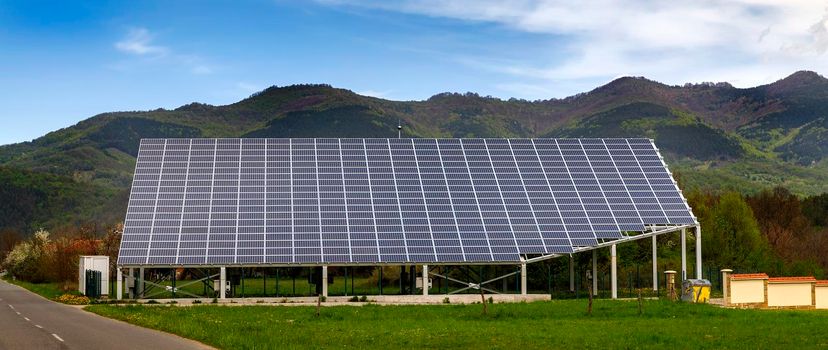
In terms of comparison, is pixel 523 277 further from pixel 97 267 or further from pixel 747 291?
pixel 97 267

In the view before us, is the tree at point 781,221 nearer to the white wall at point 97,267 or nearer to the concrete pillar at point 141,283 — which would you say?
the concrete pillar at point 141,283

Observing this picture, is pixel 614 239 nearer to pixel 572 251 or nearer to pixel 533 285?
pixel 572 251

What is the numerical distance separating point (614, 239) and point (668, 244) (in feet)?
94.7

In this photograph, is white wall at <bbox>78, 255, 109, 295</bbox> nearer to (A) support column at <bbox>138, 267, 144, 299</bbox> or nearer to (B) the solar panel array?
(A) support column at <bbox>138, 267, 144, 299</bbox>

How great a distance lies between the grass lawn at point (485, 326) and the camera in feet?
95.7

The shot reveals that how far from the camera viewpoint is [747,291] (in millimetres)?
46344

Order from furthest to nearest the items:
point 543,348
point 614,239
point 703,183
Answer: point 703,183
point 614,239
point 543,348

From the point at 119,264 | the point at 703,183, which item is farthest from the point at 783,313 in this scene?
the point at 703,183

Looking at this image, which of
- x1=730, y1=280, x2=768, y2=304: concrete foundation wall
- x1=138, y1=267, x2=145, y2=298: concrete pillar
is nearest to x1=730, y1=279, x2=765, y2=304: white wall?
x1=730, y1=280, x2=768, y2=304: concrete foundation wall

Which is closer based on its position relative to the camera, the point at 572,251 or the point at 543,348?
the point at 543,348

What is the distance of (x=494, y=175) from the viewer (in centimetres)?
5912

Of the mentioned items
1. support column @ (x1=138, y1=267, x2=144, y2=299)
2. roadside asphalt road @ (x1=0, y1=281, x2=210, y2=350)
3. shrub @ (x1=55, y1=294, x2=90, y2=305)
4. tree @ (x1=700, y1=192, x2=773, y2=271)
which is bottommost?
roadside asphalt road @ (x1=0, y1=281, x2=210, y2=350)

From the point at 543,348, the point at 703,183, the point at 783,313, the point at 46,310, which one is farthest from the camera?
the point at 703,183

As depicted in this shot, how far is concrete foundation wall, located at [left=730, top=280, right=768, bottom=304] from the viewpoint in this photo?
46.1m
